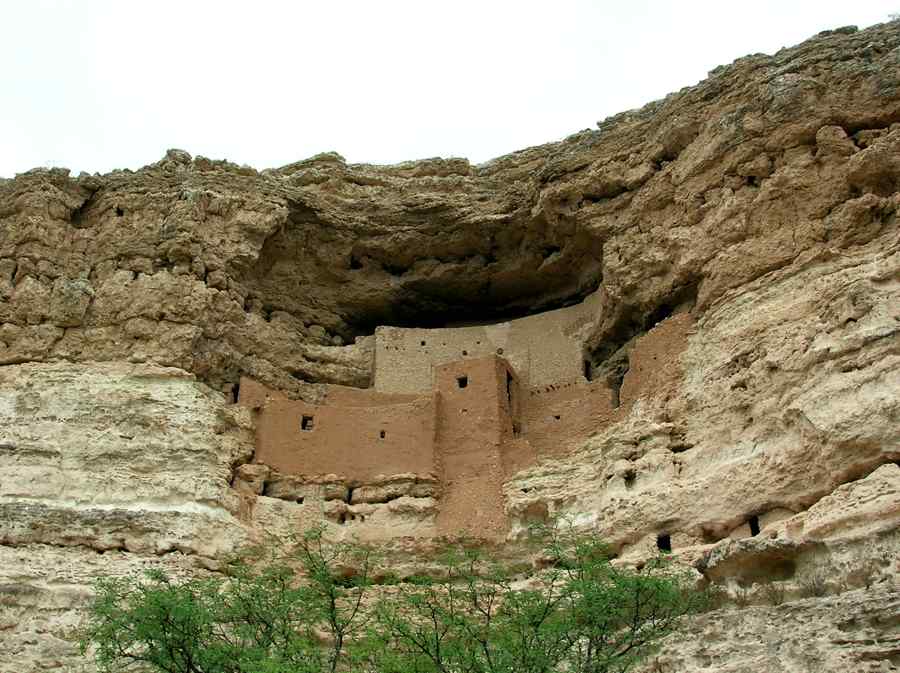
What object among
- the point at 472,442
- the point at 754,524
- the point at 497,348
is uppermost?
the point at 497,348

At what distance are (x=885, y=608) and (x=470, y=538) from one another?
695cm

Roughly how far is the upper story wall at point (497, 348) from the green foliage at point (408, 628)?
5.54 metres

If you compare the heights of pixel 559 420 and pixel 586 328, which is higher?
pixel 586 328

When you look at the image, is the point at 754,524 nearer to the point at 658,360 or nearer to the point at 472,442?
the point at 658,360

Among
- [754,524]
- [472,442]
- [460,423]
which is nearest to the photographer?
[754,524]

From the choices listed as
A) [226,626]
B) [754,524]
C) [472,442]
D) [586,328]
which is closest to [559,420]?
[472,442]

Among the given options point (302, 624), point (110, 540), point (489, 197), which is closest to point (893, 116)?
point (489, 197)

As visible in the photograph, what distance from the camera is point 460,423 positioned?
17.5 meters

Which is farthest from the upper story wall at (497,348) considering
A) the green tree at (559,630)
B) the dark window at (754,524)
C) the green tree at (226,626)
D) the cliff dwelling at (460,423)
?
the green tree at (559,630)

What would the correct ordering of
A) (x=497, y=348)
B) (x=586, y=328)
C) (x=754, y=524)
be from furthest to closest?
(x=497, y=348), (x=586, y=328), (x=754, y=524)

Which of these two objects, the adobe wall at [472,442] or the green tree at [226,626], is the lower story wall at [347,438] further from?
the green tree at [226,626]

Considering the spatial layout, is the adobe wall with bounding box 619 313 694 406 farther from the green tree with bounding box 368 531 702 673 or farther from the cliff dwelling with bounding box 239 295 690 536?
the green tree with bounding box 368 531 702 673

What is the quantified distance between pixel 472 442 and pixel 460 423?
0.39 meters

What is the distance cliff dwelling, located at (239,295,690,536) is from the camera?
16.7 m
